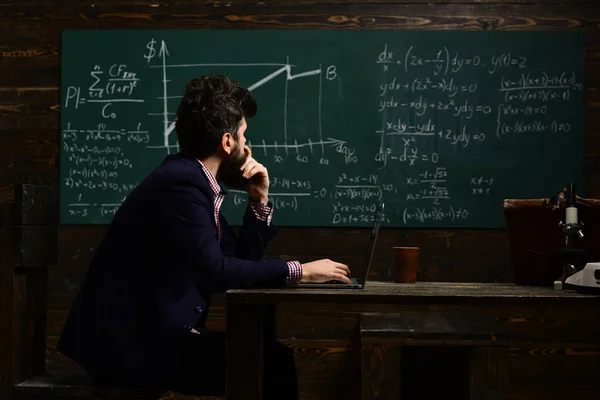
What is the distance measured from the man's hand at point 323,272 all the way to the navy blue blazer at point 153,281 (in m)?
0.07

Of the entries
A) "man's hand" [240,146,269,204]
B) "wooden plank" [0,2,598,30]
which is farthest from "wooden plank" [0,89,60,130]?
"man's hand" [240,146,269,204]

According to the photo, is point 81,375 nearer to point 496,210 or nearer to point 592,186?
point 496,210

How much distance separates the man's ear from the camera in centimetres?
230

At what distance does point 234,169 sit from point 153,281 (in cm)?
53

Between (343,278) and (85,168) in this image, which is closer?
(343,278)

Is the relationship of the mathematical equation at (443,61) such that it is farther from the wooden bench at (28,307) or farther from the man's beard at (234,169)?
the wooden bench at (28,307)

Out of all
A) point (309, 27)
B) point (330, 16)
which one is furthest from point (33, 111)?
point (330, 16)

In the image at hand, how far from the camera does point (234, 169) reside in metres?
2.43

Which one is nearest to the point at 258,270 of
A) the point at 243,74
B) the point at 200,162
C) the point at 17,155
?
the point at 200,162

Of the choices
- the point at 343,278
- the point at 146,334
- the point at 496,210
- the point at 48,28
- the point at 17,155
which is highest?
the point at 48,28

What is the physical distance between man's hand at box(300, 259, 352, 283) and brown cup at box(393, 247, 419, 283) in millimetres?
248

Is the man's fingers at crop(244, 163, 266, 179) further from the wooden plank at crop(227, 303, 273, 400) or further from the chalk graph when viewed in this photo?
the chalk graph

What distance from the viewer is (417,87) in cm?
381

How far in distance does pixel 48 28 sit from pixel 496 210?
2.47 meters
